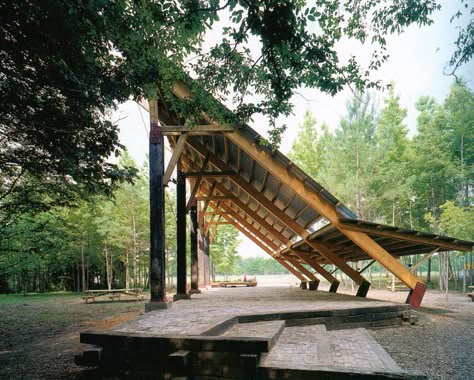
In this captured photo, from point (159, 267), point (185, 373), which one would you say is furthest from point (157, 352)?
point (159, 267)

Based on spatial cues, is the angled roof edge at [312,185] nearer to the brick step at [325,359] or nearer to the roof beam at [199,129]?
the roof beam at [199,129]

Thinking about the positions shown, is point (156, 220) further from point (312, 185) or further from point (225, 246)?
point (225, 246)

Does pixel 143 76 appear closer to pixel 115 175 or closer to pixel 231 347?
pixel 115 175

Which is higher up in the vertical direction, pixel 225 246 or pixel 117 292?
pixel 225 246

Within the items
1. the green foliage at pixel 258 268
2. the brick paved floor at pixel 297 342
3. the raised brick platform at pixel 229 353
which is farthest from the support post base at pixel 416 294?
the green foliage at pixel 258 268

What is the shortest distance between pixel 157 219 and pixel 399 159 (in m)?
25.5

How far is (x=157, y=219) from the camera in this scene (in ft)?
25.1

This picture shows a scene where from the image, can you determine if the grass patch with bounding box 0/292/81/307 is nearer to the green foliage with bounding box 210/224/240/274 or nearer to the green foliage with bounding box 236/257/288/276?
the green foliage with bounding box 210/224/240/274

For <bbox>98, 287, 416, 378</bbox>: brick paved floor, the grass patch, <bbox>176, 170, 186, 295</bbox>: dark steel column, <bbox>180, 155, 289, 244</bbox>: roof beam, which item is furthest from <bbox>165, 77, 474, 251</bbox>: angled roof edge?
the grass patch

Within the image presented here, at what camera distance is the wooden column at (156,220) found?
297 inches

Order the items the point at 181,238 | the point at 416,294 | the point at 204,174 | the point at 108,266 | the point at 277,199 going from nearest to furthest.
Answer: the point at 416,294, the point at 181,238, the point at 204,174, the point at 277,199, the point at 108,266

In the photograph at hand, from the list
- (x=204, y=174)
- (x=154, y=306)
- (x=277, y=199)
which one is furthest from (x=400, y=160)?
(x=154, y=306)

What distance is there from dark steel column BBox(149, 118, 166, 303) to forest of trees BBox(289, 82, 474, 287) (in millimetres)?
15476

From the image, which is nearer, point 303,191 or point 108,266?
point 303,191
